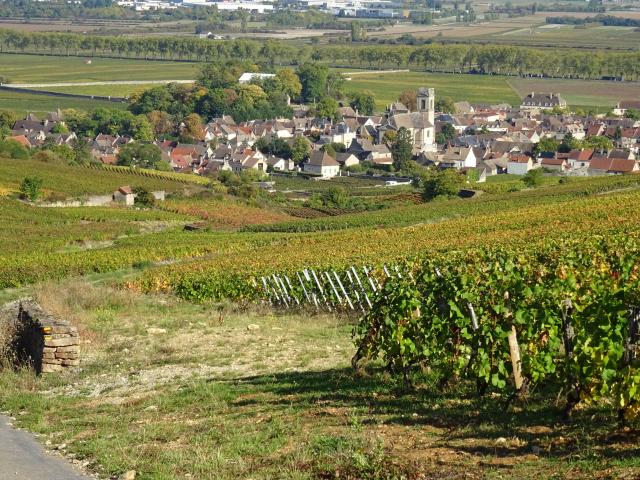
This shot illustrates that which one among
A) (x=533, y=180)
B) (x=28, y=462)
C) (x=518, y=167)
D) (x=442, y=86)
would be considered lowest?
(x=518, y=167)

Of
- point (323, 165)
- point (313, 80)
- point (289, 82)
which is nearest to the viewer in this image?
point (323, 165)

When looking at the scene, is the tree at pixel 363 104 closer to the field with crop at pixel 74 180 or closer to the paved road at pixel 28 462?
the field with crop at pixel 74 180

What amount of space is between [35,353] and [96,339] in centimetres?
188

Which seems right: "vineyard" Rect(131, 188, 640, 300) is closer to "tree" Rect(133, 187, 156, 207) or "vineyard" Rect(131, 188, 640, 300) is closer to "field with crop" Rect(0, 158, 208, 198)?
"tree" Rect(133, 187, 156, 207)

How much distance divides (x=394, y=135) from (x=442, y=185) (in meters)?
51.6

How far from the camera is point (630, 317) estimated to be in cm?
1102

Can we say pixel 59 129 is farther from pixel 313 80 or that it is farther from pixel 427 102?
pixel 313 80

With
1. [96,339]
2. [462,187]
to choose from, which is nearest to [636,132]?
[462,187]

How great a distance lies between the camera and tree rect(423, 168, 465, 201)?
7538 centimetres

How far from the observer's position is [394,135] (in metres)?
127

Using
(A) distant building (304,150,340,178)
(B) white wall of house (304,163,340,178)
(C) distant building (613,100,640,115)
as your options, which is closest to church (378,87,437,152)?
(A) distant building (304,150,340,178)

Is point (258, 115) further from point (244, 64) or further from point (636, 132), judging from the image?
point (636, 132)

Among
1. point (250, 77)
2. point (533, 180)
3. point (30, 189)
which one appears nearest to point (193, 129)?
point (250, 77)

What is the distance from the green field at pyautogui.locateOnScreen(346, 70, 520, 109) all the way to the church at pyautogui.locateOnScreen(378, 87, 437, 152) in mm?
23876
